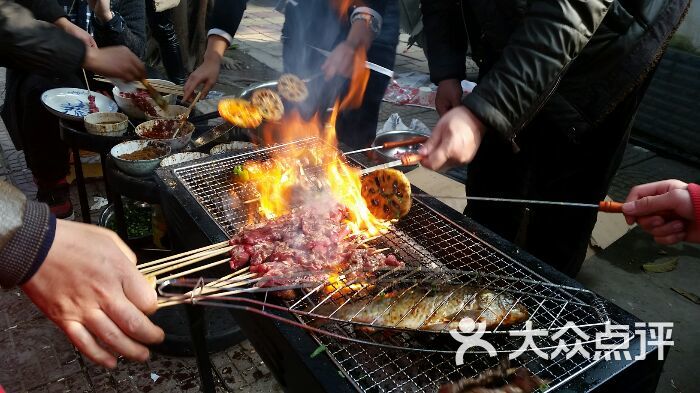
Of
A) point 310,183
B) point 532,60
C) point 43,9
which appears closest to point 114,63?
point 43,9

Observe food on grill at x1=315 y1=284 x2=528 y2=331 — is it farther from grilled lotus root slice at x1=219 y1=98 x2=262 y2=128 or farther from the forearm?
grilled lotus root slice at x1=219 y1=98 x2=262 y2=128

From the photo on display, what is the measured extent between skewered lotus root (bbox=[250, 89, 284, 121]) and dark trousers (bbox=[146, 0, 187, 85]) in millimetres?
4805

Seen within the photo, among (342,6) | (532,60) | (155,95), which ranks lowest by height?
(155,95)

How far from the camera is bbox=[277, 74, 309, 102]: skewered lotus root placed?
4.95 m

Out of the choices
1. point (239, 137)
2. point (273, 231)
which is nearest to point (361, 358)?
point (273, 231)

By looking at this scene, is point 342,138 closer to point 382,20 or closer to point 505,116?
point 382,20

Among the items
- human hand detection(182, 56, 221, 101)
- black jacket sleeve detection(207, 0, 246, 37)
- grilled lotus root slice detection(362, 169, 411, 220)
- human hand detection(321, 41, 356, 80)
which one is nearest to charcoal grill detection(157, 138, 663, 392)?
grilled lotus root slice detection(362, 169, 411, 220)

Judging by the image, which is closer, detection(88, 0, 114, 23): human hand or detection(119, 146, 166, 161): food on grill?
detection(119, 146, 166, 161): food on grill

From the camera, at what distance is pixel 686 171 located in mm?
7160

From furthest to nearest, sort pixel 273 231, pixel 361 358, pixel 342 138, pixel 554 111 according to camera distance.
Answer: pixel 342 138, pixel 554 111, pixel 273 231, pixel 361 358

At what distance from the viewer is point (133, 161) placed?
151 inches

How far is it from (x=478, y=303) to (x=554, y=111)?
1.67 m

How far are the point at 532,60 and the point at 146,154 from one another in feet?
9.97

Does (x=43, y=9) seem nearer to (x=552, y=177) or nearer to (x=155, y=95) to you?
(x=155, y=95)
